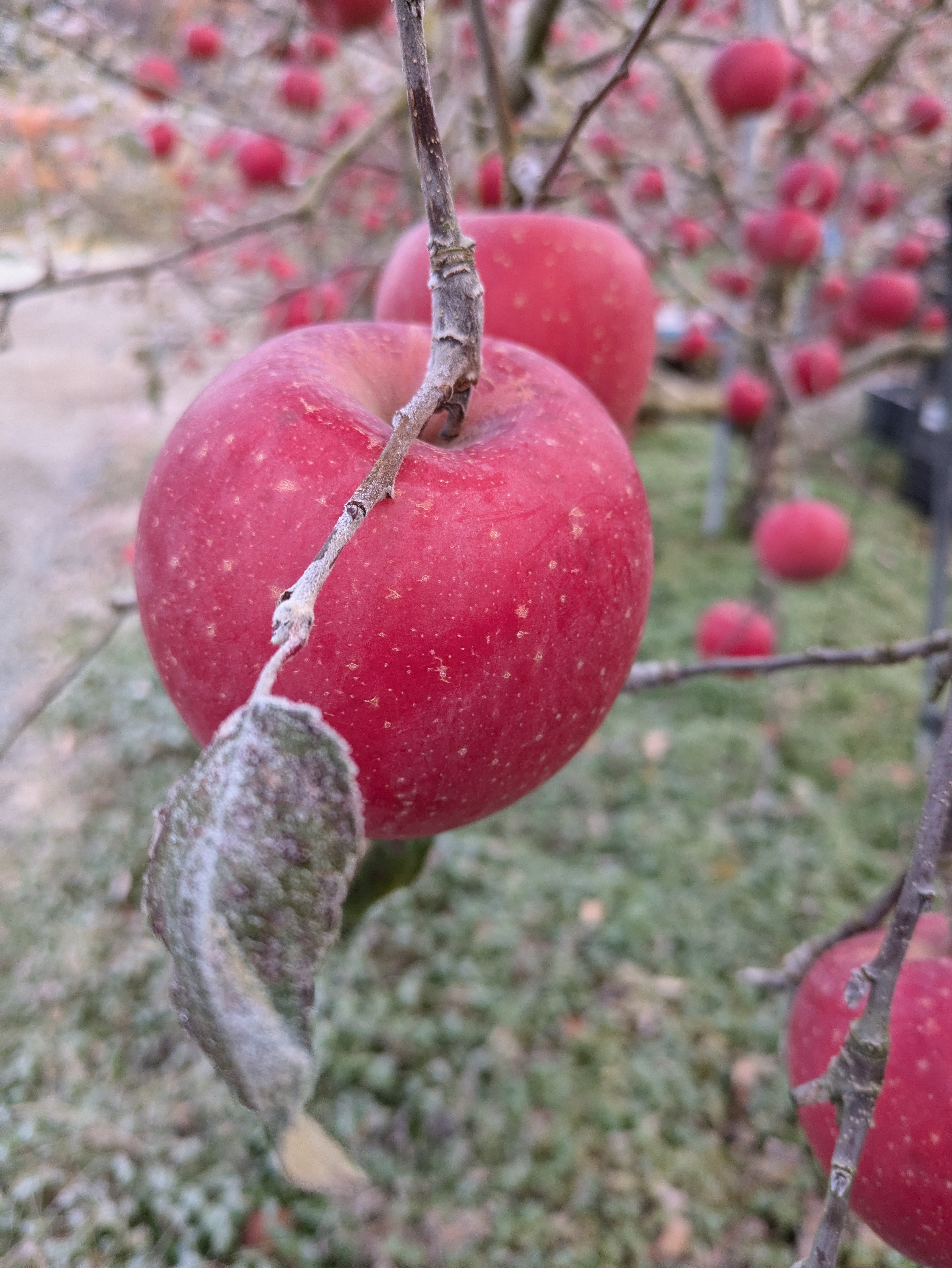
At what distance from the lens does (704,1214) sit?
1163mm

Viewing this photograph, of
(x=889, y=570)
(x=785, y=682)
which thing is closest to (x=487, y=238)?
(x=785, y=682)

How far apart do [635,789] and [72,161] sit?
2.82 metres

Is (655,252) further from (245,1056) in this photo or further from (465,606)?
(245,1056)

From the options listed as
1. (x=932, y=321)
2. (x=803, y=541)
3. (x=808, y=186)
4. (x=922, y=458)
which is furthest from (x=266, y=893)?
(x=922, y=458)

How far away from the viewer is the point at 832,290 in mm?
2418

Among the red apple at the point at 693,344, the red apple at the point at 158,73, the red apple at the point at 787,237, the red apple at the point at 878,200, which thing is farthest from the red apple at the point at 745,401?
the red apple at the point at 158,73

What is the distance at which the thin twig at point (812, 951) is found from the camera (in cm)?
54

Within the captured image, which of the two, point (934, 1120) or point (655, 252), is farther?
point (655, 252)

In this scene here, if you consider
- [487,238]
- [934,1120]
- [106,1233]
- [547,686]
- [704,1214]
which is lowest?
[704,1214]

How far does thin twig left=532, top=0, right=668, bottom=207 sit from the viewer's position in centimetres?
47

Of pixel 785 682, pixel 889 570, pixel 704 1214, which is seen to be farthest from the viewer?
pixel 889 570

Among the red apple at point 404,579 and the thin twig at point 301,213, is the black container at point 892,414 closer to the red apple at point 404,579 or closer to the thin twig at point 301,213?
the thin twig at point 301,213

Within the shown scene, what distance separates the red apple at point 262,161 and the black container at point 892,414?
276 centimetres

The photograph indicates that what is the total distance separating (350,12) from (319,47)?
2.41 feet
